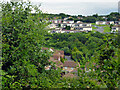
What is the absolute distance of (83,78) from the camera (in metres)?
2.79

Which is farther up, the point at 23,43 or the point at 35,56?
the point at 23,43

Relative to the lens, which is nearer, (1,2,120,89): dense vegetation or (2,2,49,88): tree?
(1,2,120,89): dense vegetation

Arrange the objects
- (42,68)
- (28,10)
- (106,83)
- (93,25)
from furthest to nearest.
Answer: (93,25)
(28,10)
(42,68)
(106,83)

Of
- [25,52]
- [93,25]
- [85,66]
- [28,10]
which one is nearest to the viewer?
[85,66]

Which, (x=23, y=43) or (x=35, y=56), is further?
(x=35, y=56)

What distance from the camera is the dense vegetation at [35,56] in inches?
110

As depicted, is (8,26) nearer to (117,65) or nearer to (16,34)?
(16,34)

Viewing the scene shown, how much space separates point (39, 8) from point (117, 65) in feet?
10.4

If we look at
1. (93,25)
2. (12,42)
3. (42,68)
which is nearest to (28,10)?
(12,42)

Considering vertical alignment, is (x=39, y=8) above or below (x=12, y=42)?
above

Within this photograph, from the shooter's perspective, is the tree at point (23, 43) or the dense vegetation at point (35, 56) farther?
the tree at point (23, 43)

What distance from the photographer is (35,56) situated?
14.2 ft

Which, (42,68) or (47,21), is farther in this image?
(47,21)

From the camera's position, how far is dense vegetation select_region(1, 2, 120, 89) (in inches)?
110
